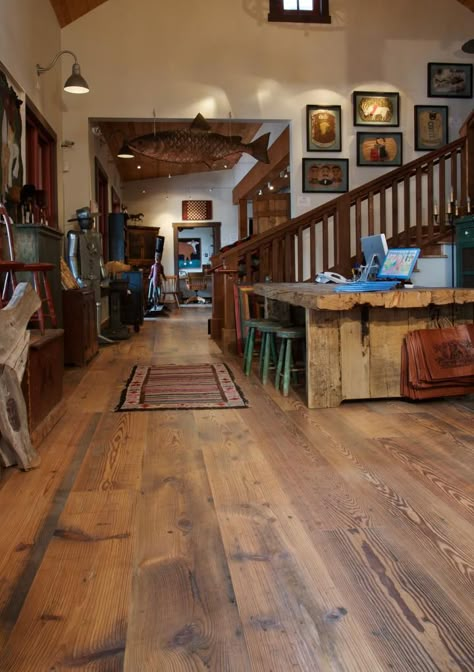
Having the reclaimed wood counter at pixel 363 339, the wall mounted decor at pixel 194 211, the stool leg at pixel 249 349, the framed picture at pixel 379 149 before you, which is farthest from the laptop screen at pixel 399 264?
the wall mounted decor at pixel 194 211

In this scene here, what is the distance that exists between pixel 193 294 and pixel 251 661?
1880 cm

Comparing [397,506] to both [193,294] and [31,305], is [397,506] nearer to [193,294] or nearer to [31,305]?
[31,305]

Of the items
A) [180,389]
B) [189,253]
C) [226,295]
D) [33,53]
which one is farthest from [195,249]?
[180,389]

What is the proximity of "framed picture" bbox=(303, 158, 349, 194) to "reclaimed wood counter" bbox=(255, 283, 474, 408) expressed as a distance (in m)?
4.42

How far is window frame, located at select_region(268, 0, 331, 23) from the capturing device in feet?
26.6

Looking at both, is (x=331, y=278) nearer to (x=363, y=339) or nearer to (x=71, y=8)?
(x=363, y=339)

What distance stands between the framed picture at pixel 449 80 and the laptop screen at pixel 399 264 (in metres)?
4.92

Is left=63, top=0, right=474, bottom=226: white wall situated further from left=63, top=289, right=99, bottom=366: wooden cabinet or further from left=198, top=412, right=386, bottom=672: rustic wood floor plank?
left=198, top=412, right=386, bottom=672: rustic wood floor plank

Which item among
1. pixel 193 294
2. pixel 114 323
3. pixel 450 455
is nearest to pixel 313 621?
pixel 450 455

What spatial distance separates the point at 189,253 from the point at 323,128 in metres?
13.9

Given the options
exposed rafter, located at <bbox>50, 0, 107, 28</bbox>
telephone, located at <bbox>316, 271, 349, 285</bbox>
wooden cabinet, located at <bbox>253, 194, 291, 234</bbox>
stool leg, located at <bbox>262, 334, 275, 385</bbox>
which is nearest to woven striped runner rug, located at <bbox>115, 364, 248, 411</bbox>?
stool leg, located at <bbox>262, 334, 275, 385</bbox>

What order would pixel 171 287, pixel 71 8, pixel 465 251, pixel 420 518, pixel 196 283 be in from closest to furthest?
pixel 420 518 < pixel 465 251 < pixel 71 8 < pixel 171 287 < pixel 196 283

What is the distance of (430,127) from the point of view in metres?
8.39

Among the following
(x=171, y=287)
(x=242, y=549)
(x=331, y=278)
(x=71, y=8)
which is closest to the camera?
(x=242, y=549)
